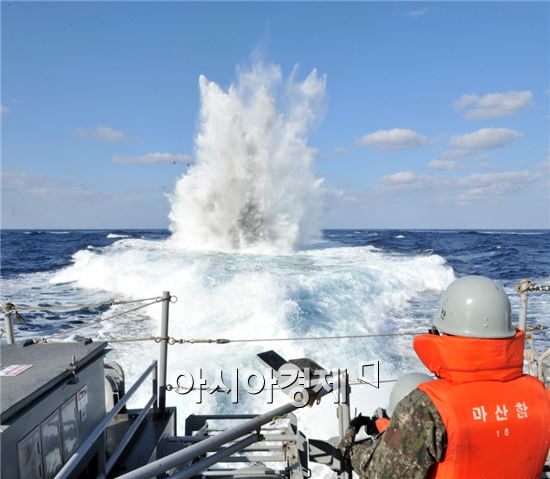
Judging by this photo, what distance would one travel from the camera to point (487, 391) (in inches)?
69.9

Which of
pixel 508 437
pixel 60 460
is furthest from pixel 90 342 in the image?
pixel 508 437

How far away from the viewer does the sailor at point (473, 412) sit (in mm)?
1737

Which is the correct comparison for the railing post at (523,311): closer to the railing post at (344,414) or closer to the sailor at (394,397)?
the sailor at (394,397)

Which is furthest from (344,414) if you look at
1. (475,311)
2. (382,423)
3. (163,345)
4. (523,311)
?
(523,311)

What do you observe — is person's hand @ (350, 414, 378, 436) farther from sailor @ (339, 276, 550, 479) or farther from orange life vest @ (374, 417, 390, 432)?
sailor @ (339, 276, 550, 479)

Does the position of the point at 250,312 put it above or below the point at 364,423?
below

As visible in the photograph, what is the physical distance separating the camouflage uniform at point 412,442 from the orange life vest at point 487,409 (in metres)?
0.03

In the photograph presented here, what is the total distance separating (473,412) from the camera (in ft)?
5.68

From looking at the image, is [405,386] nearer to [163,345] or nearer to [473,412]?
[473,412]

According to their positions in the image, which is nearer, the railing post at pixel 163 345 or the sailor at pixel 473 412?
the sailor at pixel 473 412

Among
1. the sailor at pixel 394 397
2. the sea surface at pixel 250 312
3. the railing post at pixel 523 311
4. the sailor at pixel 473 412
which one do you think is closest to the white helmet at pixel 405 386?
the sailor at pixel 394 397

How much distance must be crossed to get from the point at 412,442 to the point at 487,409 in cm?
31

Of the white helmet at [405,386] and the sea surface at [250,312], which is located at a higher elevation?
the white helmet at [405,386]

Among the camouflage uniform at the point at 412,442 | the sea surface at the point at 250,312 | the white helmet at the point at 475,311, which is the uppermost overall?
the white helmet at the point at 475,311
